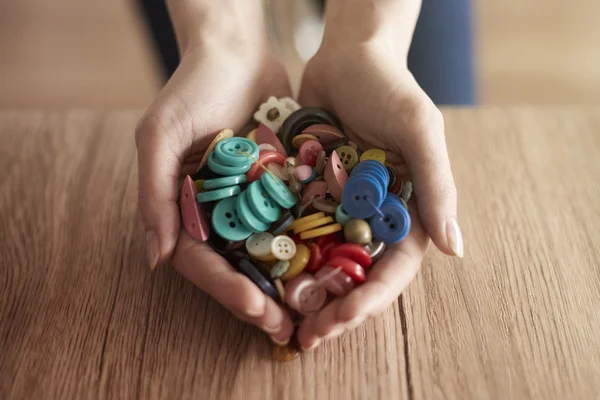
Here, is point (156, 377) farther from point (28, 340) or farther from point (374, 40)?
point (374, 40)

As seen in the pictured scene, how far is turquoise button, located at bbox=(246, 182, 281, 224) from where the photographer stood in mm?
797

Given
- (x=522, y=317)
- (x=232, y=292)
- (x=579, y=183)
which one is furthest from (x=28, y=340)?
(x=579, y=183)

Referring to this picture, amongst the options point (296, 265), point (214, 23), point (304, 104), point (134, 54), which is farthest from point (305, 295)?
point (134, 54)

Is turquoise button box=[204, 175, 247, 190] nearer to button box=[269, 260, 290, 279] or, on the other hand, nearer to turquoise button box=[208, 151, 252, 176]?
turquoise button box=[208, 151, 252, 176]

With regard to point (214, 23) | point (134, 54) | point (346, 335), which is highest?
point (214, 23)

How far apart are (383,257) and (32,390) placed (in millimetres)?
482

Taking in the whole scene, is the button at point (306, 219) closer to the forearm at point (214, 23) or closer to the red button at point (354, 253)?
the red button at point (354, 253)

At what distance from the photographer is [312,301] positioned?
0.75 meters

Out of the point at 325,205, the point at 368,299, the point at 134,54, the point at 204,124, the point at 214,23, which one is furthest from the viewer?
the point at 134,54

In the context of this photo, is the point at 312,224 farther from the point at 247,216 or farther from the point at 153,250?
the point at 153,250

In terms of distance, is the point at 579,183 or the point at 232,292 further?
the point at 579,183

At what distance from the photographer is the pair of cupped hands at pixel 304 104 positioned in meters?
0.74

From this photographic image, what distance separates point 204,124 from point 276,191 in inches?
7.8

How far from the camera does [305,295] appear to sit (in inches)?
29.7
